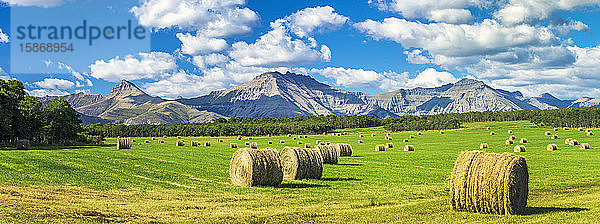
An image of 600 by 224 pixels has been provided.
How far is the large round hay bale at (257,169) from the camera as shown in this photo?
22.6m

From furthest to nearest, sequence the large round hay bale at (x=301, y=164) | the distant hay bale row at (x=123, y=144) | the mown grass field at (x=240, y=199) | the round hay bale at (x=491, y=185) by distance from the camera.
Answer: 1. the distant hay bale row at (x=123, y=144)
2. the large round hay bale at (x=301, y=164)
3. the round hay bale at (x=491, y=185)
4. the mown grass field at (x=240, y=199)

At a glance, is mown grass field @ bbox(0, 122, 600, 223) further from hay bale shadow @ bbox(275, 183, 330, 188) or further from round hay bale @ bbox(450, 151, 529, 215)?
round hay bale @ bbox(450, 151, 529, 215)

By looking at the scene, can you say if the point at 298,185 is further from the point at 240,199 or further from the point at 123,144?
the point at 123,144

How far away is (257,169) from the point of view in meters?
22.6

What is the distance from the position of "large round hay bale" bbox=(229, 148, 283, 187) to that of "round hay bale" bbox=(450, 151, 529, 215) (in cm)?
976

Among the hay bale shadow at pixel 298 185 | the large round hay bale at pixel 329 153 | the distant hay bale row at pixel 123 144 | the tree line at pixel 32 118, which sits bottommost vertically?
the hay bale shadow at pixel 298 185


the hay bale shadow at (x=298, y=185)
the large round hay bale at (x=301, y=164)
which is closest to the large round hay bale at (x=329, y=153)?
the large round hay bale at (x=301, y=164)

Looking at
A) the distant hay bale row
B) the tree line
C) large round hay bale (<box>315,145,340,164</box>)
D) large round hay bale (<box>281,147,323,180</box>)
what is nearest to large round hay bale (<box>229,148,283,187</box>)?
large round hay bale (<box>281,147,323,180</box>)

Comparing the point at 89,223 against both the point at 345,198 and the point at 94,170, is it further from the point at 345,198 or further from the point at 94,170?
the point at 94,170

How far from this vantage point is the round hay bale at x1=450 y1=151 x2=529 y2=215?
1516 centimetres

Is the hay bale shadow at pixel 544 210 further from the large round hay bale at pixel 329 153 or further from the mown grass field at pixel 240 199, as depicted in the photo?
the large round hay bale at pixel 329 153

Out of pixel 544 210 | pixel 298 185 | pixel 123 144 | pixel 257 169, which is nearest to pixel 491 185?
pixel 544 210

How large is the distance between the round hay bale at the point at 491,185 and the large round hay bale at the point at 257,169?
9758mm

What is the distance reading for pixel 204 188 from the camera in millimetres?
21672
